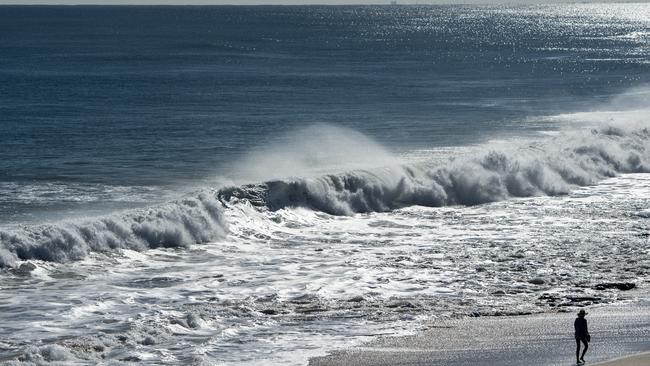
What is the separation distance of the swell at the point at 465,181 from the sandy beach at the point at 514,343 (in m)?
15.6

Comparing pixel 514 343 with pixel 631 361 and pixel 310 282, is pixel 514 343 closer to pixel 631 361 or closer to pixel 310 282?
pixel 631 361

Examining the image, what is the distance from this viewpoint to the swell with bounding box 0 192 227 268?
3278 cm

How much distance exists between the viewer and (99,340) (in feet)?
81.5

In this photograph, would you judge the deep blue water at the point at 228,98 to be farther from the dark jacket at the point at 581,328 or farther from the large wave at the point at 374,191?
the dark jacket at the point at 581,328

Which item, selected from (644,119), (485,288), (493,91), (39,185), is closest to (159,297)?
(485,288)

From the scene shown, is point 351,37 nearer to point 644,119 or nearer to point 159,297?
point 644,119

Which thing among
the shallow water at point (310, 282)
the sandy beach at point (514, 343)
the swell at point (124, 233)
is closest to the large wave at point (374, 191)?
the swell at point (124, 233)

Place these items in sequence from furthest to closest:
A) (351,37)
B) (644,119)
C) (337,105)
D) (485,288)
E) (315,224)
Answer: (351,37) → (337,105) → (644,119) → (315,224) → (485,288)

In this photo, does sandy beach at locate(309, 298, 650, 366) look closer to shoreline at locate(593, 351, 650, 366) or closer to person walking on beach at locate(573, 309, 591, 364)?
shoreline at locate(593, 351, 650, 366)

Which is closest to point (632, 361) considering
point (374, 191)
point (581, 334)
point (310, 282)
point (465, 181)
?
point (581, 334)

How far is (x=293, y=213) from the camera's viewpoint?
40.9m

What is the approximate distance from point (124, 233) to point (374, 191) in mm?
12168

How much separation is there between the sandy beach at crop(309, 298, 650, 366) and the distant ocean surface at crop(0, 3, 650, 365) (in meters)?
0.85

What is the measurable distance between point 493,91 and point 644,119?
2719cm
